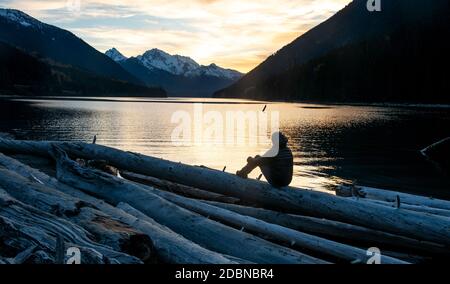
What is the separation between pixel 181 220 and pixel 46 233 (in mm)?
2744

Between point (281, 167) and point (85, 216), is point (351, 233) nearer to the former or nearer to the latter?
point (281, 167)

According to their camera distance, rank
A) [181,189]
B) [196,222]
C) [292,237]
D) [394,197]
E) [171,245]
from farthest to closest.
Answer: [394,197]
[181,189]
[196,222]
[292,237]
[171,245]

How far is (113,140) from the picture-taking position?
47438 millimetres

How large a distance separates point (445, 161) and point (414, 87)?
440 feet

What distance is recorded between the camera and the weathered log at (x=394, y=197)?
1208 cm

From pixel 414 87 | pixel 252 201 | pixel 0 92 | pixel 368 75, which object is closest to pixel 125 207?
pixel 252 201

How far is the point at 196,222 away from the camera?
7.89m

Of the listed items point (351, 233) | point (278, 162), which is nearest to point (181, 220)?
point (278, 162)

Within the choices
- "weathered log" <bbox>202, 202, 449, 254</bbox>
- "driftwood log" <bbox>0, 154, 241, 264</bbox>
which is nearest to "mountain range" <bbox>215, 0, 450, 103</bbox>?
"weathered log" <bbox>202, 202, 449, 254</bbox>

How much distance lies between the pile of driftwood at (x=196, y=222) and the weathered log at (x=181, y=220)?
0.02 metres

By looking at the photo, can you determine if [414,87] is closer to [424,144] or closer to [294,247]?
[424,144]

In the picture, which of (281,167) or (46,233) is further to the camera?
(281,167)

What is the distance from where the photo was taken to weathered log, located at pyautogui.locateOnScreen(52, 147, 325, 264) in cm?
688

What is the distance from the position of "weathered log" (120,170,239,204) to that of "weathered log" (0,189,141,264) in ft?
17.5
